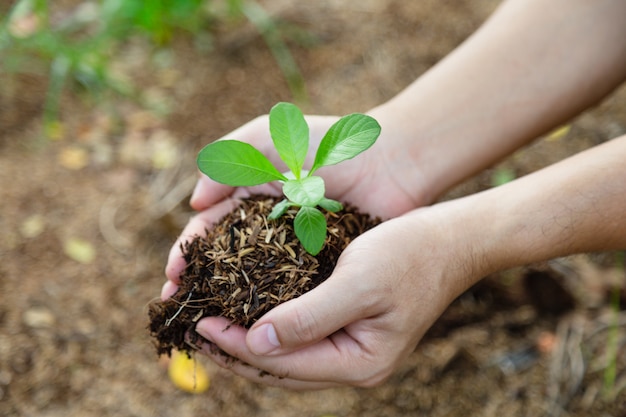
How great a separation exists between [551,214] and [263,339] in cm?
60

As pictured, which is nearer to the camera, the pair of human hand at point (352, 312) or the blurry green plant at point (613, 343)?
the pair of human hand at point (352, 312)

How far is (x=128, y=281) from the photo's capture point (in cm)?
179

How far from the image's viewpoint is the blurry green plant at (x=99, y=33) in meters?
2.15

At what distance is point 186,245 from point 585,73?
3.32ft

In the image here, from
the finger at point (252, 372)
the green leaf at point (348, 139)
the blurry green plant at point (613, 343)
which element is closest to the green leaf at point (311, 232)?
the green leaf at point (348, 139)

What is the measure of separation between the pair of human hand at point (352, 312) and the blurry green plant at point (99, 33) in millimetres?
1034

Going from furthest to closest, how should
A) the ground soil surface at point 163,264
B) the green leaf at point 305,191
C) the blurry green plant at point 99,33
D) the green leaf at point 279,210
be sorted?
the blurry green plant at point 99,33 → the ground soil surface at point 163,264 → the green leaf at point 279,210 → the green leaf at point 305,191

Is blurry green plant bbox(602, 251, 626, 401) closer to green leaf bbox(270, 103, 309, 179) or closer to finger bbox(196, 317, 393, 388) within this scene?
finger bbox(196, 317, 393, 388)

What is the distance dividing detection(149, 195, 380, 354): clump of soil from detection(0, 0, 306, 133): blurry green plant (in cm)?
109

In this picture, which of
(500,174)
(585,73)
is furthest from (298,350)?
(500,174)

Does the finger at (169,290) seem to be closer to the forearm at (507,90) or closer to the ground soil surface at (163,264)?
the ground soil surface at (163,264)

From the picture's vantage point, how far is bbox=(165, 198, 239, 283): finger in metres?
1.27

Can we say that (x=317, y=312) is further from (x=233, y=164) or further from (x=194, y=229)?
(x=194, y=229)

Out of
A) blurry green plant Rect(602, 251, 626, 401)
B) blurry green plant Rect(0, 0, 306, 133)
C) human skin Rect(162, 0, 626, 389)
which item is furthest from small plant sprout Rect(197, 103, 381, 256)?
blurry green plant Rect(0, 0, 306, 133)
